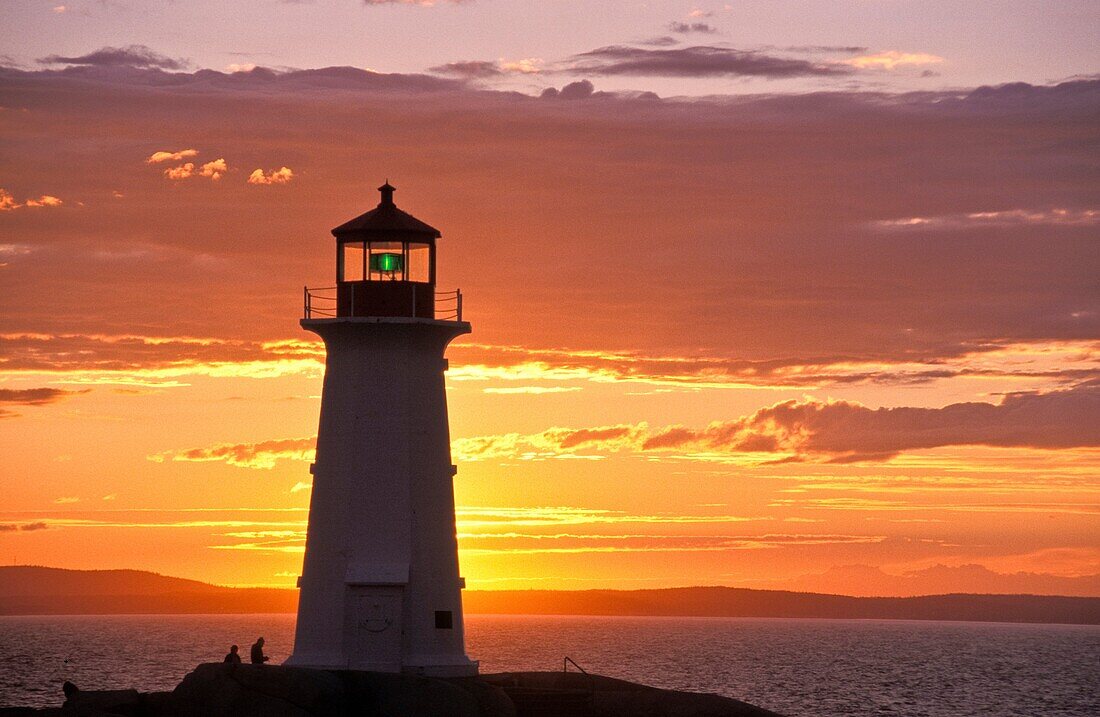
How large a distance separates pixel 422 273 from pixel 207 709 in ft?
33.0

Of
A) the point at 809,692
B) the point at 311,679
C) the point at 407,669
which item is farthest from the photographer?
the point at 809,692

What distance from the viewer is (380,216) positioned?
3253cm

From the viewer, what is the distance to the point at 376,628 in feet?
102

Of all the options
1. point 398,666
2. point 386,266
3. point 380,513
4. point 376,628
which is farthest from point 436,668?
point 386,266

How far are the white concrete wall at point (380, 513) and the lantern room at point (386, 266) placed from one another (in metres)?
0.51

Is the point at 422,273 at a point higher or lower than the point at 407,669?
higher

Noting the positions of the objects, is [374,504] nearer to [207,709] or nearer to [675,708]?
[207,709]

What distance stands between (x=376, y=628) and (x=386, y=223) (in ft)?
28.1

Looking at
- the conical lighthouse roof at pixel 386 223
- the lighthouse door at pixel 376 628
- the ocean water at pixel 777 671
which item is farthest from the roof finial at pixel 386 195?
the ocean water at pixel 777 671

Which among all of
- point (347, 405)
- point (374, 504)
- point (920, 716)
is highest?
point (347, 405)

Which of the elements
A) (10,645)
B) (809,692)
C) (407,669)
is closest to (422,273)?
(407,669)

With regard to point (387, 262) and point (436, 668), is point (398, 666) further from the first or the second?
point (387, 262)

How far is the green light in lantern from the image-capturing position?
32312mm

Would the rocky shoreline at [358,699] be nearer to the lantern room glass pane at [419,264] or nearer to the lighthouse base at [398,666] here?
the lighthouse base at [398,666]
